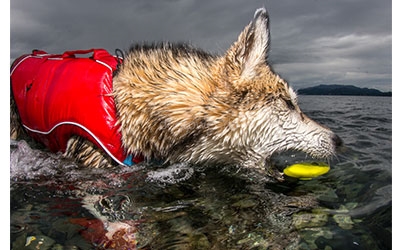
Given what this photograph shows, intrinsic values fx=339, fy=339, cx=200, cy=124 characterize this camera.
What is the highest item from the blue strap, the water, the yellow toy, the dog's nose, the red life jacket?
the red life jacket

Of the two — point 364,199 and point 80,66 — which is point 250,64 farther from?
point 80,66

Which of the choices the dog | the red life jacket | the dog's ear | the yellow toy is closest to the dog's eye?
the dog

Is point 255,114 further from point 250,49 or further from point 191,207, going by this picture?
point 191,207

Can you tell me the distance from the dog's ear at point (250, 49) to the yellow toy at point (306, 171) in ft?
5.58

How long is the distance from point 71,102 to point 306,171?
3.77 m

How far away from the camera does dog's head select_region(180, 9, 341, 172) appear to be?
15.3 ft

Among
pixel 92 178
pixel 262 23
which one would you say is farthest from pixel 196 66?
pixel 92 178

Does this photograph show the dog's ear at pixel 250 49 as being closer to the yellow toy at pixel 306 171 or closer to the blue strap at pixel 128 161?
the yellow toy at pixel 306 171

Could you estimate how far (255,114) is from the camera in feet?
15.7

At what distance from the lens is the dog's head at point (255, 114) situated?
4652 millimetres

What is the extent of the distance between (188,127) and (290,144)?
161cm

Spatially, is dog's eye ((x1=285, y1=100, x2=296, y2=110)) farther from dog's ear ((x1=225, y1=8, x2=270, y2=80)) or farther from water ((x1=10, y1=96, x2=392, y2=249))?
water ((x1=10, y1=96, x2=392, y2=249))

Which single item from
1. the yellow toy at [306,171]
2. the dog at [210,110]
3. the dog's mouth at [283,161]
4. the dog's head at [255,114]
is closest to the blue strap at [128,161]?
the dog at [210,110]

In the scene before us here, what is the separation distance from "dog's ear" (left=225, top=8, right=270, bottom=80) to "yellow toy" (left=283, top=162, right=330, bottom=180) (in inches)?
67.0
